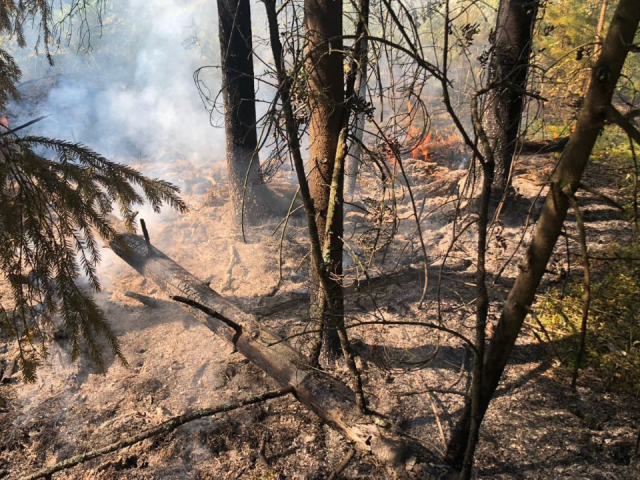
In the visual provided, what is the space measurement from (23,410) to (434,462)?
391 centimetres

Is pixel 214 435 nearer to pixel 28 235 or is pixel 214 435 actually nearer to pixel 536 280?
pixel 28 235

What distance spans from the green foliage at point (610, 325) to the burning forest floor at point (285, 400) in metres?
0.17

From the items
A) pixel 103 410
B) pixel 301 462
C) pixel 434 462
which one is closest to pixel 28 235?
A: pixel 103 410

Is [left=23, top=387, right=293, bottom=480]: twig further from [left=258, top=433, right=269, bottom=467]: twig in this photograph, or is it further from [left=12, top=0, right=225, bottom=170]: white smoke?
[left=12, top=0, right=225, bottom=170]: white smoke

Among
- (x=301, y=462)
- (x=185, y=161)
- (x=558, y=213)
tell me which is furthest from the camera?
(x=185, y=161)

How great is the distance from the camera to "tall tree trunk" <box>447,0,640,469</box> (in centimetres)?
152

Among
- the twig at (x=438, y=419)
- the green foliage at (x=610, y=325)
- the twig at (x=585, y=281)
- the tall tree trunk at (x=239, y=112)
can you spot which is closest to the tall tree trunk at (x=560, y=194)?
the twig at (x=585, y=281)

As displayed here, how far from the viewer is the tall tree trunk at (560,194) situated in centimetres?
152

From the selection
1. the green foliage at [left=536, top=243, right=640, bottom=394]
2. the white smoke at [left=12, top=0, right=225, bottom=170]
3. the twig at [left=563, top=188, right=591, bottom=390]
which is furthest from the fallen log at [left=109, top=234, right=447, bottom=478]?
the white smoke at [left=12, top=0, right=225, bottom=170]

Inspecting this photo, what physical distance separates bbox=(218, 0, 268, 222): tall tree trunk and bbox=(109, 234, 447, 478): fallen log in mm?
3206

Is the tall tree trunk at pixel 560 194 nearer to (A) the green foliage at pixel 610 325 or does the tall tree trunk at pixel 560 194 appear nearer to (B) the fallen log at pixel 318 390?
(B) the fallen log at pixel 318 390

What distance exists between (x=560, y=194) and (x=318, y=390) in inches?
88.1

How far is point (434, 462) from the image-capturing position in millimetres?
2482

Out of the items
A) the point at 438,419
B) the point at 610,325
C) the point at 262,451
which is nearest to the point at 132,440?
the point at 262,451
